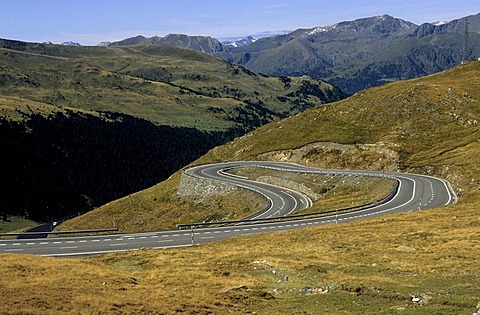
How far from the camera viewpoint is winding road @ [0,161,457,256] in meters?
47.5

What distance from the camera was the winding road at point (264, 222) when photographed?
47469 mm

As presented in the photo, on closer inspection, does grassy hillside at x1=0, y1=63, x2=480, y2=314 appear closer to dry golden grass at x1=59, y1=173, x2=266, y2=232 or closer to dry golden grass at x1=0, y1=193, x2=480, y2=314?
dry golden grass at x1=0, y1=193, x2=480, y2=314

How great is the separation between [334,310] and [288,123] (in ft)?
411

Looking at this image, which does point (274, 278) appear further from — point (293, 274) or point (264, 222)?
point (264, 222)

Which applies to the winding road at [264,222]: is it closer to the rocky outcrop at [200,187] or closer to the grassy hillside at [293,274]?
the rocky outcrop at [200,187]

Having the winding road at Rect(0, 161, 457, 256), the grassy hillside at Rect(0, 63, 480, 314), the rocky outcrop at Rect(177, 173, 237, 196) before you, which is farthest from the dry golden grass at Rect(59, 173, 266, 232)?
the grassy hillside at Rect(0, 63, 480, 314)

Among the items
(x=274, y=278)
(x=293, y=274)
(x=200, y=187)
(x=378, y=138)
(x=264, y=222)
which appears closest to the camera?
(x=274, y=278)

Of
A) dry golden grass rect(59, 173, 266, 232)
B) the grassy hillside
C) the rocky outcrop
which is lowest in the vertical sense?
dry golden grass rect(59, 173, 266, 232)

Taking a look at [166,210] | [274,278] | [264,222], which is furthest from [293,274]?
[166,210]

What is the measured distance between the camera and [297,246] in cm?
4041

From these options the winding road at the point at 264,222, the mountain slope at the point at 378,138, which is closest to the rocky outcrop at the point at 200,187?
the winding road at the point at 264,222

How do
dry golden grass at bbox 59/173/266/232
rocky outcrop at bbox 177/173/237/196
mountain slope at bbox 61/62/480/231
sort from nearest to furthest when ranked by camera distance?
dry golden grass at bbox 59/173/266/232
mountain slope at bbox 61/62/480/231
rocky outcrop at bbox 177/173/237/196

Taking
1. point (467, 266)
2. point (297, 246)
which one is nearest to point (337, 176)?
point (297, 246)

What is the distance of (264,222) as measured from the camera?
6269 cm
